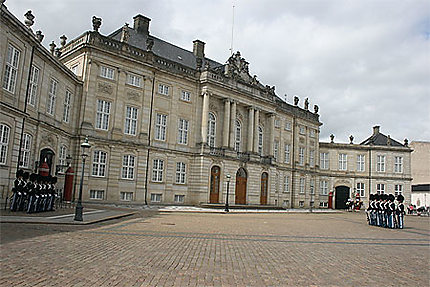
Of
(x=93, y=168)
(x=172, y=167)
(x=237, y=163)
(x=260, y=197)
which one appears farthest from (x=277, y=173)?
(x=93, y=168)

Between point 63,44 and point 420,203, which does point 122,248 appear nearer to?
point 63,44

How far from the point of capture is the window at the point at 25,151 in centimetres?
2355

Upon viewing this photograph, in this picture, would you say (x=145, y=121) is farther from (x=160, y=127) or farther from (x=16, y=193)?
(x=16, y=193)

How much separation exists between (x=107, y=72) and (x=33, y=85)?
9.92 meters

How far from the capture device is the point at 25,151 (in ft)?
78.7

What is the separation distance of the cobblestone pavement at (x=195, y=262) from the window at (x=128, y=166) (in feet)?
68.5

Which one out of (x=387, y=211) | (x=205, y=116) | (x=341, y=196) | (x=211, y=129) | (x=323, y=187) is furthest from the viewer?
(x=341, y=196)

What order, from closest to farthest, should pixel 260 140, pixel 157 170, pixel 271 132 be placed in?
pixel 157 170, pixel 260 140, pixel 271 132

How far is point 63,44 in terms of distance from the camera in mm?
→ 37000

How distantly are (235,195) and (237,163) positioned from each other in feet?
12.0

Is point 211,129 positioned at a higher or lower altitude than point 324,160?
higher

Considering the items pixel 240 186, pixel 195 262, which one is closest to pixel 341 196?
pixel 240 186

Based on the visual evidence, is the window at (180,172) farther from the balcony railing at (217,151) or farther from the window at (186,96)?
the window at (186,96)

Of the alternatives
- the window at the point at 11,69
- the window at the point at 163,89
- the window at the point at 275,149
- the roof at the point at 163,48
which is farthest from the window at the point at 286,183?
the window at the point at 11,69
